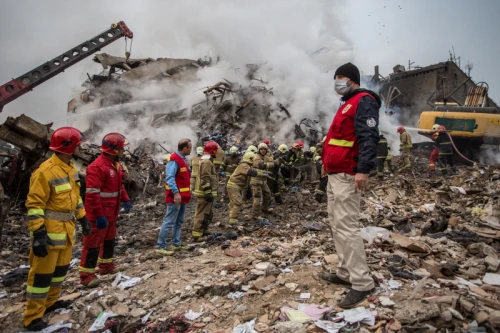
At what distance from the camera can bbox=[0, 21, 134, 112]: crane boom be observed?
40.8 ft

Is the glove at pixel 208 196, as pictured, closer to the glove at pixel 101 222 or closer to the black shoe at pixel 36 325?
the glove at pixel 101 222

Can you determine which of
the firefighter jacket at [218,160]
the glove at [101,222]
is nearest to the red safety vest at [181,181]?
the glove at [101,222]

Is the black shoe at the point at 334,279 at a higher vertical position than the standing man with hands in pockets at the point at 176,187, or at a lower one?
lower

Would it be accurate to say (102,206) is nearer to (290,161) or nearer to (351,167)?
(351,167)

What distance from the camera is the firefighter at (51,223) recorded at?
2645 mm

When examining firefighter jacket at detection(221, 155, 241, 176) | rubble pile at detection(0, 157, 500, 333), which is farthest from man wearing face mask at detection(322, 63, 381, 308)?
firefighter jacket at detection(221, 155, 241, 176)

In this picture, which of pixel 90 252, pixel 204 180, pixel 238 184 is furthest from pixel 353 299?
pixel 238 184

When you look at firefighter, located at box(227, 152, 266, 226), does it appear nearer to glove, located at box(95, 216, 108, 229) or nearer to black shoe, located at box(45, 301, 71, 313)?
glove, located at box(95, 216, 108, 229)

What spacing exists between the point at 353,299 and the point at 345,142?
1.23 metres

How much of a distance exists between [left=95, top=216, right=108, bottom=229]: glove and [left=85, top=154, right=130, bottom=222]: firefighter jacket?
2.3 inches

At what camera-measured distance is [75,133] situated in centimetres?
305

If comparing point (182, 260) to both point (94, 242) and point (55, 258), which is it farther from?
point (55, 258)

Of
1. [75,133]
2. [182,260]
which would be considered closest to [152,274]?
[182,260]

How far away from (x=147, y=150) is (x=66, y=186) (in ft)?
40.4
